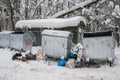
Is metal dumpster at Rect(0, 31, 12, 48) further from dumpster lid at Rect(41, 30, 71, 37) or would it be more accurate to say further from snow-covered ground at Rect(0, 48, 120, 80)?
snow-covered ground at Rect(0, 48, 120, 80)

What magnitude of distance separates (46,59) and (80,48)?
→ 6.81ft

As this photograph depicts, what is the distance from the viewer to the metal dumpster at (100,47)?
1017 centimetres

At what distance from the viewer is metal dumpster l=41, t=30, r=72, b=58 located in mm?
10866

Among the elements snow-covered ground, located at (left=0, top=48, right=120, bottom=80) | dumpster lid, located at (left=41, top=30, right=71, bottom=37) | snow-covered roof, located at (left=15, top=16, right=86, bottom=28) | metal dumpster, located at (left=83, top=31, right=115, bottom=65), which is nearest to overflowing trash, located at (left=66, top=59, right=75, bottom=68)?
snow-covered ground, located at (left=0, top=48, right=120, bottom=80)

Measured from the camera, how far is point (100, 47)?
10.3 meters

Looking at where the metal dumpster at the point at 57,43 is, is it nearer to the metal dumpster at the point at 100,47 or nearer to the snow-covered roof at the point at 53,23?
the metal dumpster at the point at 100,47

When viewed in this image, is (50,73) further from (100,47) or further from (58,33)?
(58,33)

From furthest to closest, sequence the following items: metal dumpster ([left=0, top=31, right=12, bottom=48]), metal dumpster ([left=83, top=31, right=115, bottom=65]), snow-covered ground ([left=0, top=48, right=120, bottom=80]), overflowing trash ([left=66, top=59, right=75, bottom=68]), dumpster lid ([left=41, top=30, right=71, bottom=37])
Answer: metal dumpster ([left=0, top=31, right=12, bottom=48]) → dumpster lid ([left=41, top=30, right=71, bottom=37]) → metal dumpster ([left=83, top=31, right=115, bottom=65]) → overflowing trash ([left=66, top=59, right=75, bottom=68]) → snow-covered ground ([left=0, top=48, right=120, bottom=80])

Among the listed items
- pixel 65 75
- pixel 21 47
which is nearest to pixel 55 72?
pixel 65 75

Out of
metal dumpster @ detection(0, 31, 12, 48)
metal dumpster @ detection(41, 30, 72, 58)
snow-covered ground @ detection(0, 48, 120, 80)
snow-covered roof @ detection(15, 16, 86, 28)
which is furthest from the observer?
metal dumpster @ detection(0, 31, 12, 48)

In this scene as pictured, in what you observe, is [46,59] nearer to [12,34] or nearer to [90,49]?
[90,49]

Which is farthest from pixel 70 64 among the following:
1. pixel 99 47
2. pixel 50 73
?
pixel 99 47

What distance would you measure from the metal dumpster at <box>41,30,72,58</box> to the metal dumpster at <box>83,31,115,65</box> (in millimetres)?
913

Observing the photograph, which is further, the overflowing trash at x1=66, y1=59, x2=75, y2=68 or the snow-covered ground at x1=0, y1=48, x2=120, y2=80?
the overflowing trash at x1=66, y1=59, x2=75, y2=68
